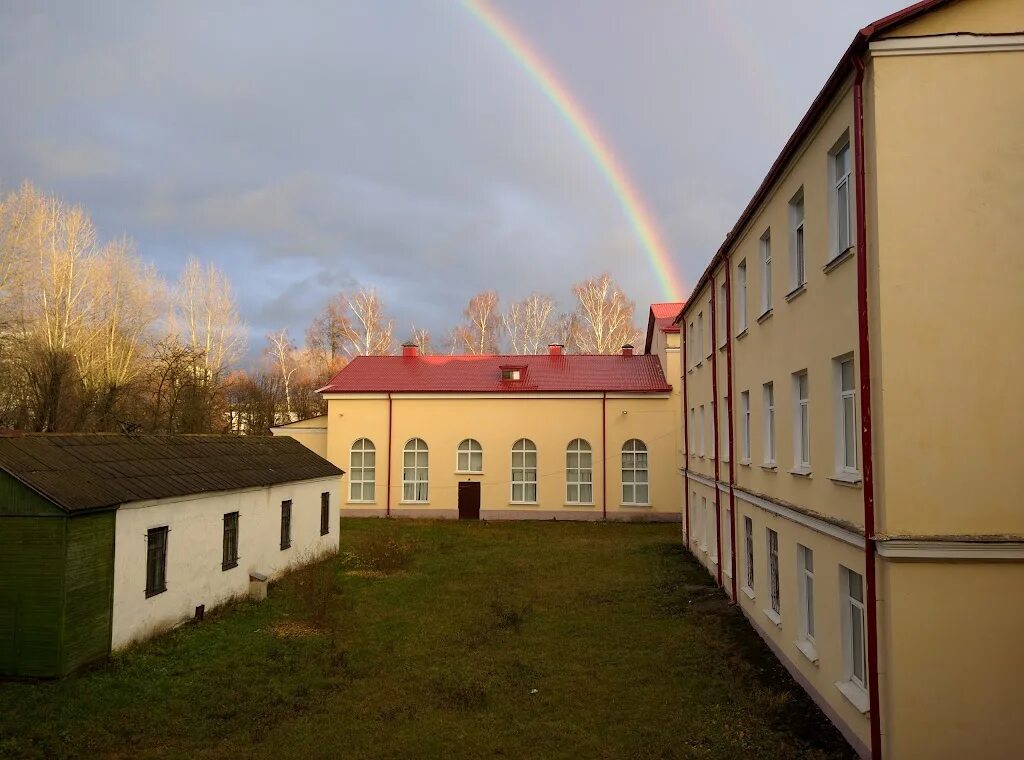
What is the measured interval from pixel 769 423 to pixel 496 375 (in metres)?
23.4

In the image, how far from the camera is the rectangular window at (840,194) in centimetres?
851

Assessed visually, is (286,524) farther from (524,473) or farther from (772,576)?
(524,473)

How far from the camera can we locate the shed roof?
10.8 metres

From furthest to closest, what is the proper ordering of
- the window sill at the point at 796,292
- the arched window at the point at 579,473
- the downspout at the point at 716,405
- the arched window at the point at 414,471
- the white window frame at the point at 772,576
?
the arched window at the point at 414,471 → the arched window at the point at 579,473 → the downspout at the point at 716,405 → the white window frame at the point at 772,576 → the window sill at the point at 796,292

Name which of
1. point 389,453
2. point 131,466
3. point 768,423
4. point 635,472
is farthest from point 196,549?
point 635,472

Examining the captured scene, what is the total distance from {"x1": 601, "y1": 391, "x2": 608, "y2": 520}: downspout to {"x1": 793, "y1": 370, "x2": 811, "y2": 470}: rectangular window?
22332 mm

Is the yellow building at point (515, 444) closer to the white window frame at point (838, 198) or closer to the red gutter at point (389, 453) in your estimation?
the red gutter at point (389, 453)

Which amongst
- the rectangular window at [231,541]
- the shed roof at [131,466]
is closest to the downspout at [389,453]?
the shed roof at [131,466]

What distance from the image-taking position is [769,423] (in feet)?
41.5

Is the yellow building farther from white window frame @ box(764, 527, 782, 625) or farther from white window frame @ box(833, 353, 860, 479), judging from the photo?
white window frame @ box(833, 353, 860, 479)

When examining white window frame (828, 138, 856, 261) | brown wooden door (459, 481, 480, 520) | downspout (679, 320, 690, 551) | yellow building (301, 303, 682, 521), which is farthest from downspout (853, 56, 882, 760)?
brown wooden door (459, 481, 480, 520)

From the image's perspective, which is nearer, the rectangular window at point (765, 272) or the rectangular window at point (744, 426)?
the rectangular window at point (765, 272)

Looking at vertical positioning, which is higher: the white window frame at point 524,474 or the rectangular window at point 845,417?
the rectangular window at point 845,417

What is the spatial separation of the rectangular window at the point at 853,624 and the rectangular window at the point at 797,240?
4.02m
